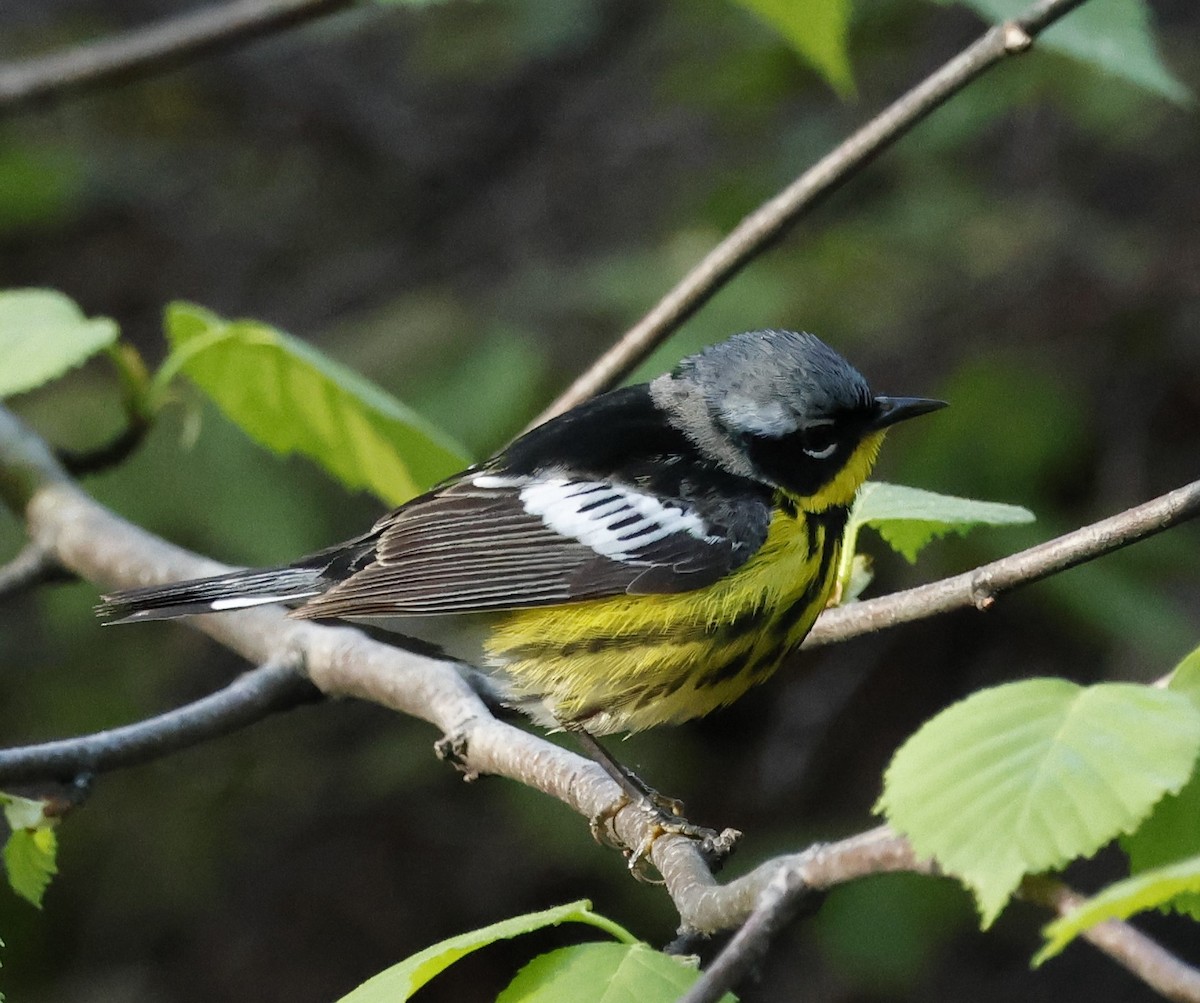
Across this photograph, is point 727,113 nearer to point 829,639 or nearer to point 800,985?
point 800,985

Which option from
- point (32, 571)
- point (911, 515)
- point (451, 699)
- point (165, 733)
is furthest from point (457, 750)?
point (32, 571)

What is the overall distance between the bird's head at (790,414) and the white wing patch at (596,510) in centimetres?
14

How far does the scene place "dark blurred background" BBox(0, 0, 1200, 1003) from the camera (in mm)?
4121

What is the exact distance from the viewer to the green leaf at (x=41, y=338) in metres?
1.97

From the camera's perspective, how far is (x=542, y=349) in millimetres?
4051

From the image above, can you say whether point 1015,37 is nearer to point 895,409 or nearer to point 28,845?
point 895,409

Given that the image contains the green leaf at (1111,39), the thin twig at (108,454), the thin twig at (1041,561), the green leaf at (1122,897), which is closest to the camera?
the green leaf at (1122,897)

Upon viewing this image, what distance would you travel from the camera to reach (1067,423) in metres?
4.40

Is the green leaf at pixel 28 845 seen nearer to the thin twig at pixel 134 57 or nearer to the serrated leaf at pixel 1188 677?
the serrated leaf at pixel 1188 677

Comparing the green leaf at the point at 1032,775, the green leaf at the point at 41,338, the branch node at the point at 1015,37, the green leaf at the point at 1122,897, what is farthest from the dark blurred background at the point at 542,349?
the green leaf at the point at 1122,897

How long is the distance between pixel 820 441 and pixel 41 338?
114cm

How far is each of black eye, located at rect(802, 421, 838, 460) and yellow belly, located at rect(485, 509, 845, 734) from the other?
0.16 m

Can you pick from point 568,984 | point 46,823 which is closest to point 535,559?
point 46,823

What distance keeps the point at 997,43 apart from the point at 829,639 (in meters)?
0.76
